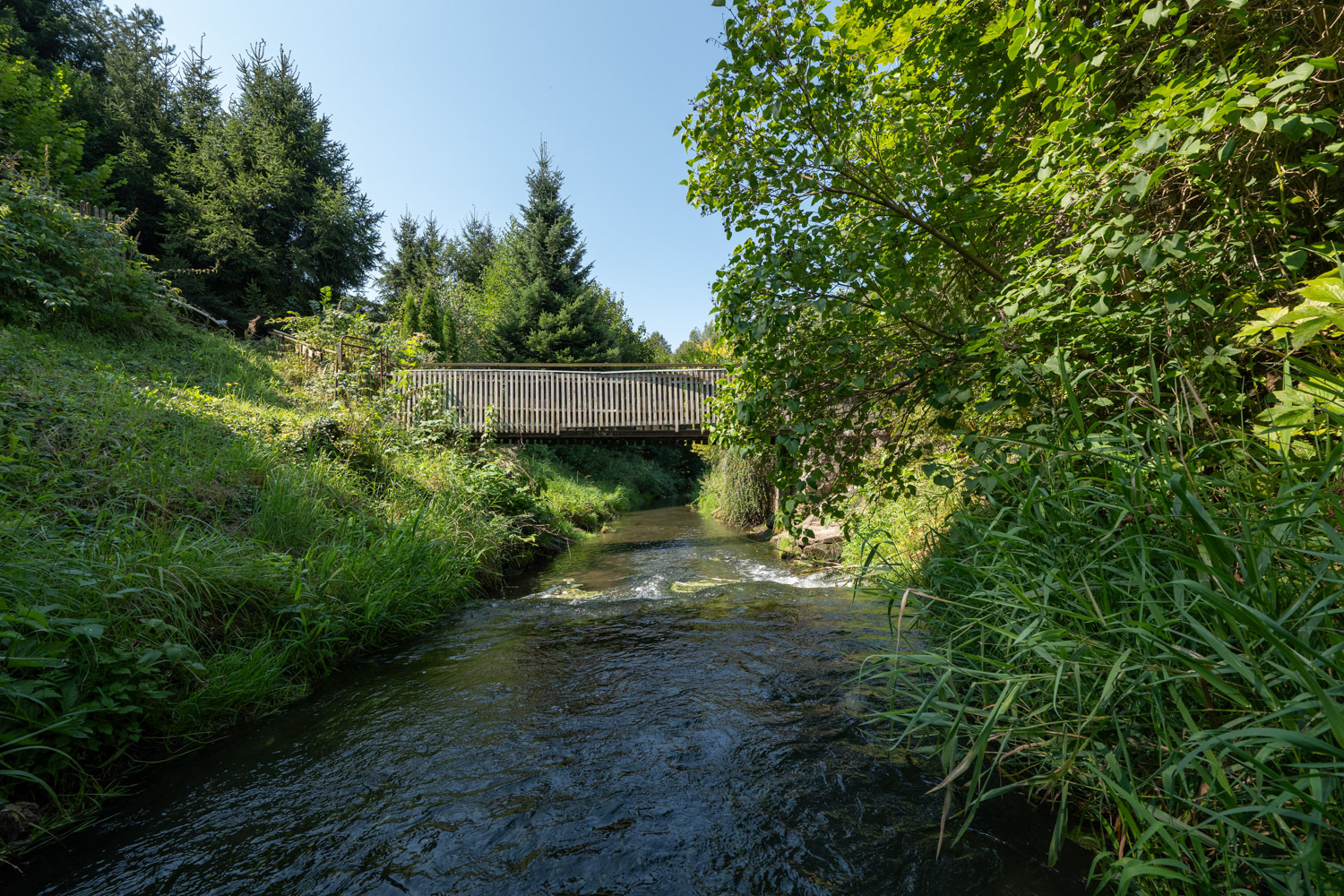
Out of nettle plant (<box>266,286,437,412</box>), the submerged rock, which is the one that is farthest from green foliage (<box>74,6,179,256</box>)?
the submerged rock

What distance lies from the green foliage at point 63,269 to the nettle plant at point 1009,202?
8477 mm

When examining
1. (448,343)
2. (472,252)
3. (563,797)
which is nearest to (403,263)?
(472,252)

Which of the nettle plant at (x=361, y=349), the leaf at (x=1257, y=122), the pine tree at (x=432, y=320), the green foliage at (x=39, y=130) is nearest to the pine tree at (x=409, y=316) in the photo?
the pine tree at (x=432, y=320)

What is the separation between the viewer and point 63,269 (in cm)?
723

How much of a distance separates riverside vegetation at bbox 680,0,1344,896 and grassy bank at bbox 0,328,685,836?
3080 millimetres

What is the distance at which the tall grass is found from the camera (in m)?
1.13

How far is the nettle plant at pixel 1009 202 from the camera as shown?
6.09ft

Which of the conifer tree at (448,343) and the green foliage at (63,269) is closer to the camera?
the green foliage at (63,269)

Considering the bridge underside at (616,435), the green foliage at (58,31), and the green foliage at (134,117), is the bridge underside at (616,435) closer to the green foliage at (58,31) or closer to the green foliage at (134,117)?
the green foliage at (134,117)

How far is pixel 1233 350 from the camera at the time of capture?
1833 millimetres

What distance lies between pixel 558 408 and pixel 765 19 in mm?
9314

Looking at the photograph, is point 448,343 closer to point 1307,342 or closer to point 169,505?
point 169,505

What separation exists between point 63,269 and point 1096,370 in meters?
11.1

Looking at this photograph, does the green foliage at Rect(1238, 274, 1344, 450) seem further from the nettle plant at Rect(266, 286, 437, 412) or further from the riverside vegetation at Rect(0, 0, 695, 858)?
the nettle plant at Rect(266, 286, 437, 412)
